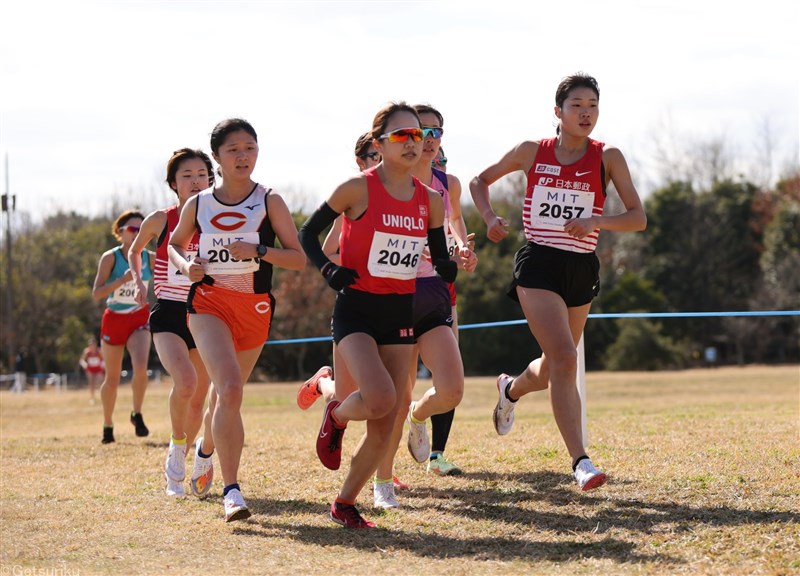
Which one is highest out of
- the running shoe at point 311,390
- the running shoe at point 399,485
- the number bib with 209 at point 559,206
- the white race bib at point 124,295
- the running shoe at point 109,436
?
the number bib with 209 at point 559,206

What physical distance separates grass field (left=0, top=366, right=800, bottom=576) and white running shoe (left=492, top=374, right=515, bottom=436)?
0.32 metres

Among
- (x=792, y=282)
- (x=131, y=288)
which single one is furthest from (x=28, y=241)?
(x=131, y=288)

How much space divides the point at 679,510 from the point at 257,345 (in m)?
2.87

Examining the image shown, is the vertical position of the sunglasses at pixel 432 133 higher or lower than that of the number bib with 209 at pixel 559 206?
higher

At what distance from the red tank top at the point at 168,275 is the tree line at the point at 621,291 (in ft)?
119

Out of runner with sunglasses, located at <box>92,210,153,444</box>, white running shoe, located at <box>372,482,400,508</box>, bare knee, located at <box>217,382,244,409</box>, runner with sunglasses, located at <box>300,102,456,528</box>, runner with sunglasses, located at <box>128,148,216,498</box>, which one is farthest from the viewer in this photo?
runner with sunglasses, located at <box>92,210,153,444</box>

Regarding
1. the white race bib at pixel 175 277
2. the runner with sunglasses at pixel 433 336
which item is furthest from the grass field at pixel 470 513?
the white race bib at pixel 175 277

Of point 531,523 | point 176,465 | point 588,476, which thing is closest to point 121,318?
point 176,465

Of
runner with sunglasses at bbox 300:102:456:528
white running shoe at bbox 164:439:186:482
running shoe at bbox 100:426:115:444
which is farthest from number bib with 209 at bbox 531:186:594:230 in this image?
running shoe at bbox 100:426:115:444

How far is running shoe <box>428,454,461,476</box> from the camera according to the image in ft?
27.5

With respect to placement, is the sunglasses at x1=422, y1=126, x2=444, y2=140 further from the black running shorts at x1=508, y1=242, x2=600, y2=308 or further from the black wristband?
the black wristband

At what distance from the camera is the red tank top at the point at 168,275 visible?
8547 millimetres

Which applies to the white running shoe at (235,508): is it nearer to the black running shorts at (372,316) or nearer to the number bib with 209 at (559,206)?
the black running shorts at (372,316)

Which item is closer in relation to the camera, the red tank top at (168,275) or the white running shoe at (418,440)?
the white running shoe at (418,440)
